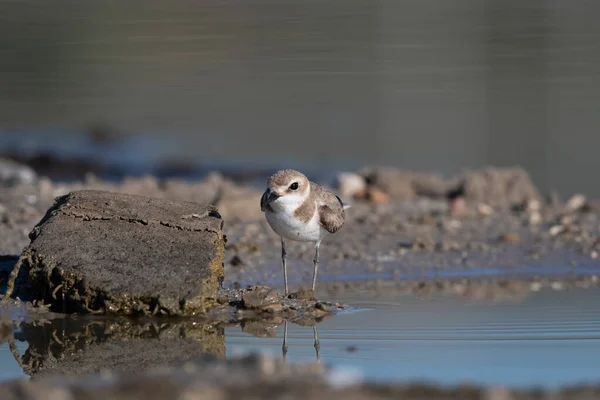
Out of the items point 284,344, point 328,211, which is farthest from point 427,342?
point 328,211

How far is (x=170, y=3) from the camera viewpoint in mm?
21828

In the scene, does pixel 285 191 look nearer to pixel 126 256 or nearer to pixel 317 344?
pixel 126 256

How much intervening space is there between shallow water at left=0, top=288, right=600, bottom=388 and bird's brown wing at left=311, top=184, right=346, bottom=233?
2.16 feet

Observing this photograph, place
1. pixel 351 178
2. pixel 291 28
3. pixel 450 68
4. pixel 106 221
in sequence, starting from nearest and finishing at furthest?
pixel 106 221
pixel 351 178
pixel 450 68
pixel 291 28

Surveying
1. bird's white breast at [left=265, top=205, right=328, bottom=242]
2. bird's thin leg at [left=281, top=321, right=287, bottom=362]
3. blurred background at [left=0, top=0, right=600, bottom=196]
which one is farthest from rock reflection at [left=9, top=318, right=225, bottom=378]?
blurred background at [left=0, top=0, right=600, bottom=196]

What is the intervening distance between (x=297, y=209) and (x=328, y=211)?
12.3 inches

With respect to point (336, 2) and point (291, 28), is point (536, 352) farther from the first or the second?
point (336, 2)

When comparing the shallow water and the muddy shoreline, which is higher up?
the muddy shoreline

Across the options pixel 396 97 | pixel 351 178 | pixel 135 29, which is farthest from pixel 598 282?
pixel 135 29

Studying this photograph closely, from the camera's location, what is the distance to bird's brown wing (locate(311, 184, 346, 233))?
7.42 m

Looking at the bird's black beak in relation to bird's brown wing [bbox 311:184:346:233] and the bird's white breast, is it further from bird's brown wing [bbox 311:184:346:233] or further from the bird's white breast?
bird's brown wing [bbox 311:184:346:233]

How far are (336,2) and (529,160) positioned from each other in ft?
32.5

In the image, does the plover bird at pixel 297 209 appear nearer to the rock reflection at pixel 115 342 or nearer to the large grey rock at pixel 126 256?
the large grey rock at pixel 126 256

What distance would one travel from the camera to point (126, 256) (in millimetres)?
6629
